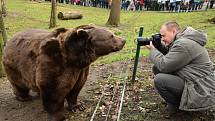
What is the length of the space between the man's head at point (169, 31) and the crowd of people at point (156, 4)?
31.7 metres

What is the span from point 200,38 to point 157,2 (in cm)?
3484

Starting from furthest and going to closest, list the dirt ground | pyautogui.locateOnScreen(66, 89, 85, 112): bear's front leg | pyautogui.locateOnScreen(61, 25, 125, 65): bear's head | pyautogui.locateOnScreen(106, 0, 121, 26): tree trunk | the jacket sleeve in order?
pyautogui.locateOnScreen(106, 0, 121, 26): tree trunk < pyautogui.locateOnScreen(66, 89, 85, 112): bear's front leg < the dirt ground < pyautogui.locateOnScreen(61, 25, 125, 65): bear's head < the jacket sleeve

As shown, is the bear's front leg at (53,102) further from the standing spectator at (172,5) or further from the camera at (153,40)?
the standing spectator at (172,5)

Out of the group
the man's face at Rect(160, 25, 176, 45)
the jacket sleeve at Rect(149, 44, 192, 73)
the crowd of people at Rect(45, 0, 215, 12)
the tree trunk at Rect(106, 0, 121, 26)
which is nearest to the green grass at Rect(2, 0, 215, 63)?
the tree trunk at Rect(106, 0, 121, 26)

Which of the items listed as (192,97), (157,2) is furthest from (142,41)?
(157,2)

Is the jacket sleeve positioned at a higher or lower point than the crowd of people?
higher

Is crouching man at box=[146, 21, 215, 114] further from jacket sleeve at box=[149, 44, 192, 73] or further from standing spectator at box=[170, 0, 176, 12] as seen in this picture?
standing spectator at box=[170, 0, 176, 12]

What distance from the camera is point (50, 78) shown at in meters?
6.19

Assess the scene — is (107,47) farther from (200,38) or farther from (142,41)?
(200,38)

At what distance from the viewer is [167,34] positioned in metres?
6.15

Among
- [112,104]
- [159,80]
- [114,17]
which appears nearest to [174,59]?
[159,80]

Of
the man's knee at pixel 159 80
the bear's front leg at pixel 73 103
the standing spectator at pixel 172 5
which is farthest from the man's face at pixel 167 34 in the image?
the standing spectator at pixel 172 5

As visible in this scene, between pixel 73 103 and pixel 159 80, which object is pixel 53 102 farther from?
pixel 159 80

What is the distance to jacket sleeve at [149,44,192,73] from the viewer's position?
19.1 feet
